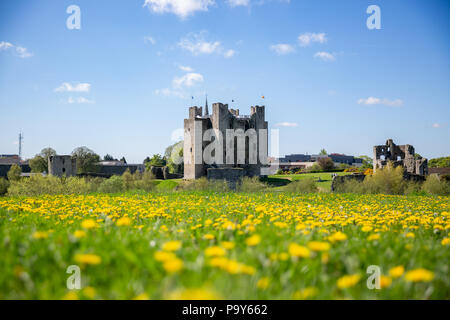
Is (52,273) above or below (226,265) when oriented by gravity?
below

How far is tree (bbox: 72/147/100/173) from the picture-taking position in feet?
216

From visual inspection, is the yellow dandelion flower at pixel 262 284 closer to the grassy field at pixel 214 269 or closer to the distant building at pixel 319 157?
the grassy field at pixel 214 269

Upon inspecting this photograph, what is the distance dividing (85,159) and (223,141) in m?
36.8

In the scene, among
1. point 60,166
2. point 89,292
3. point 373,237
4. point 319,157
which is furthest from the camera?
point 319,157

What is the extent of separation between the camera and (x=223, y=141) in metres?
45.6

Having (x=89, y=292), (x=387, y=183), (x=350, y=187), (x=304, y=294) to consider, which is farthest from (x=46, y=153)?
(x=304, y=294)

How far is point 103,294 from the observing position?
2225mm

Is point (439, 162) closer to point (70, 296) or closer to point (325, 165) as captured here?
point (325, 165)

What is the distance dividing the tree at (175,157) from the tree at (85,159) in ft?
53.6

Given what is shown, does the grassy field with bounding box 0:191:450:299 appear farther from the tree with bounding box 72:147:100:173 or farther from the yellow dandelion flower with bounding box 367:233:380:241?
the tree with bounding box 72:147:100:173

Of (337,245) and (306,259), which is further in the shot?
(337,245)
